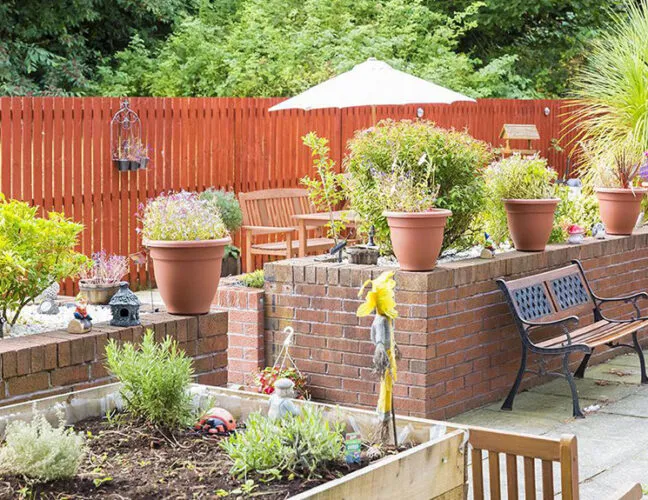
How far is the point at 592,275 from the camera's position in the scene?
9375 millimetres

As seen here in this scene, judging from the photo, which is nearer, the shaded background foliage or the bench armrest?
the bench armrest

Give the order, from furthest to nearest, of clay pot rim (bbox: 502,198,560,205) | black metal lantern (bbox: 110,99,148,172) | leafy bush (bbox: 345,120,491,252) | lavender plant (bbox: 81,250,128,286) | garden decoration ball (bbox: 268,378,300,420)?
black metal lantern (bbox: 110,99,148,172) < clay pot rim (bbox: 502,198,560,205) < leafy bush (bbox: 345,120,491,252) < lavender plant (bbox: 81,250,128,286) < garden decoration ball (bbox: 268,378,300,420)

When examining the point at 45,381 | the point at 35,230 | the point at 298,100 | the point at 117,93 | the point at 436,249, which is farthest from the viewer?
the point at 117,93

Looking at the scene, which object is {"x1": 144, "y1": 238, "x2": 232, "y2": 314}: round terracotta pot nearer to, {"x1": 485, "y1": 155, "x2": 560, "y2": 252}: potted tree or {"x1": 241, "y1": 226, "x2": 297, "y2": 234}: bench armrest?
{"x1": 485, "y1": 155, "x2": 560, "y2": 252}: potted tree

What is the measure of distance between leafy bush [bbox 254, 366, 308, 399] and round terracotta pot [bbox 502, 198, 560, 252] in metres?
2.01

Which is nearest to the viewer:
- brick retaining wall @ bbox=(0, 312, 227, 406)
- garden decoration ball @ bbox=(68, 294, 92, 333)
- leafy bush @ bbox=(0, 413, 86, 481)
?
leafy bush @ bbox=(0, 413, 86, 481)

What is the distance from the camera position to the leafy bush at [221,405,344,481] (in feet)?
12.3

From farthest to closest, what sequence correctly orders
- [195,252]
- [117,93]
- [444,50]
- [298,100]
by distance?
[444,50]
[117,93]
[298,100]
[195,252]

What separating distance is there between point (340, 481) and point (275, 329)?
4.62 m

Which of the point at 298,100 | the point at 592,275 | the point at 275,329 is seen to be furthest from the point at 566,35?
the point at 275,329

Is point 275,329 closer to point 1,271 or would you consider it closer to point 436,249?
point 436,249

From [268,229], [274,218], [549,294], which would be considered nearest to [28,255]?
[549,294]

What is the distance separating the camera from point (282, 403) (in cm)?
403

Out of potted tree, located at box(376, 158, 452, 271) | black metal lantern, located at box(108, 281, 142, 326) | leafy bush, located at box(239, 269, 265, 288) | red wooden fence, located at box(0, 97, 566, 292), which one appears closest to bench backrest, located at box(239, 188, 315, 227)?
red wooden fence, located at box(0, 97, 566, 292)
